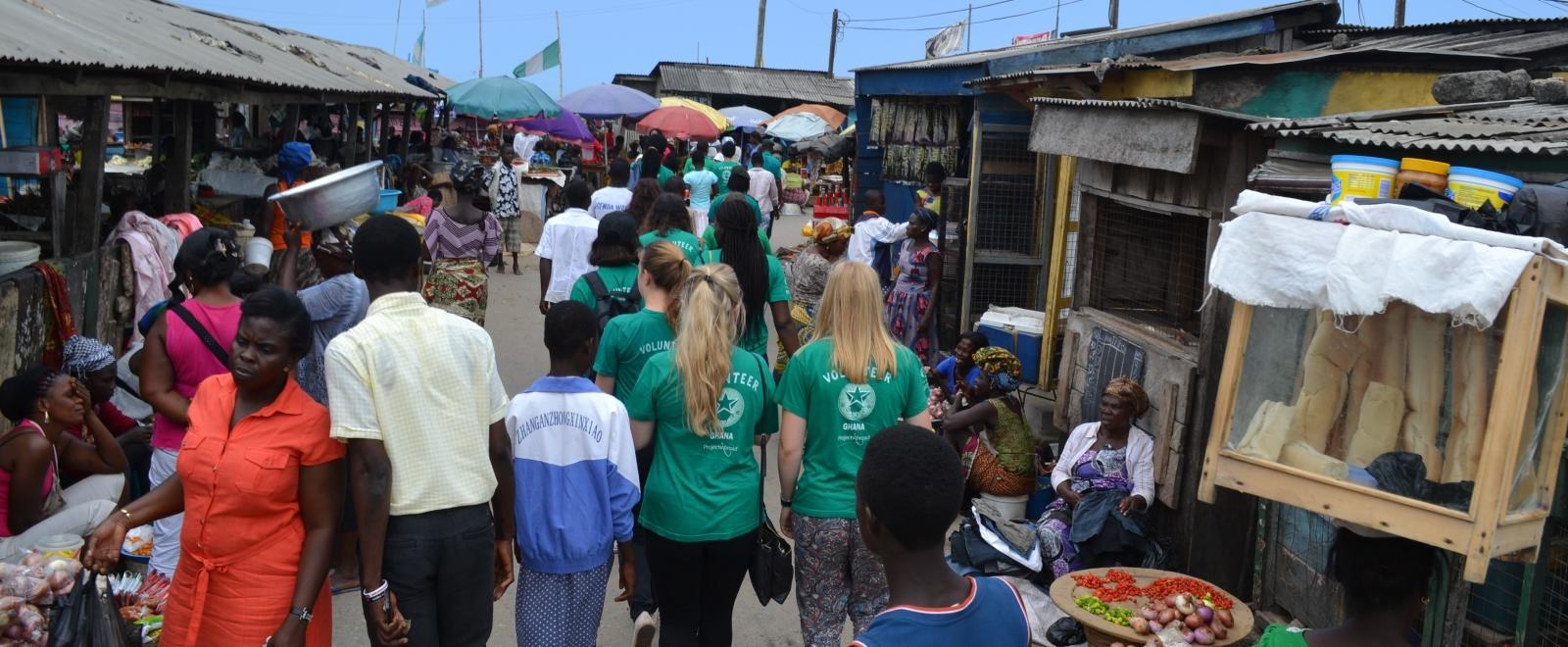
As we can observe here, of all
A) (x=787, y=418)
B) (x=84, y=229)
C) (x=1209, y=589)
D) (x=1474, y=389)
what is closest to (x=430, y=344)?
(x=787, y=418)

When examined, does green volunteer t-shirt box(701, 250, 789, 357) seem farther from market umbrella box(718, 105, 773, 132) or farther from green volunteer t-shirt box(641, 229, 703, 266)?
market umbrella box(718, 105, 773, 132)

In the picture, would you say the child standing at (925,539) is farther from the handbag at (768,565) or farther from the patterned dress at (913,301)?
the patterned dress at (913,301)

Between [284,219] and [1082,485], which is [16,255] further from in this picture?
[1082,485]

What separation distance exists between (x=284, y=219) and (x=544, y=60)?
2289 centimetres

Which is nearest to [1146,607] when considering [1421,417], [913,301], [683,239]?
[1421,417]

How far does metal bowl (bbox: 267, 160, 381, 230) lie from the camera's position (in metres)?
5.31

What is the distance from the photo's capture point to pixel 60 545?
479 centimetres

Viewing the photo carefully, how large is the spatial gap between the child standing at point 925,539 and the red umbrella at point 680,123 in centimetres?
1872

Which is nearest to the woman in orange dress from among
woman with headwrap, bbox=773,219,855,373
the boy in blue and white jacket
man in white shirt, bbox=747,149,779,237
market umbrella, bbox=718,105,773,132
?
the boy in blue and white jacket

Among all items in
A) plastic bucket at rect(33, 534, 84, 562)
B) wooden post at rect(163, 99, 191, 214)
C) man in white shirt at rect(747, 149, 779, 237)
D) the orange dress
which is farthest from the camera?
man in white shirt at rect(747, 149, 779, 237)

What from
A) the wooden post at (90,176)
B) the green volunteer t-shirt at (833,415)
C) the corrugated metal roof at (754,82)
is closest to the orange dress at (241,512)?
the green volunteer t-shirt at (833,415)

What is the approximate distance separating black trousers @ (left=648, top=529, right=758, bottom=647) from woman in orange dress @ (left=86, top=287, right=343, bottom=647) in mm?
1227

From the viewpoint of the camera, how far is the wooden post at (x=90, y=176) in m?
7.62

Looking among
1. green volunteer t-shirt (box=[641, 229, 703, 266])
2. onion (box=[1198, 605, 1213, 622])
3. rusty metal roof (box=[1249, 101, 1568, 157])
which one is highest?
rusty metal roof (box=[1249, 101, 1568, 157])
